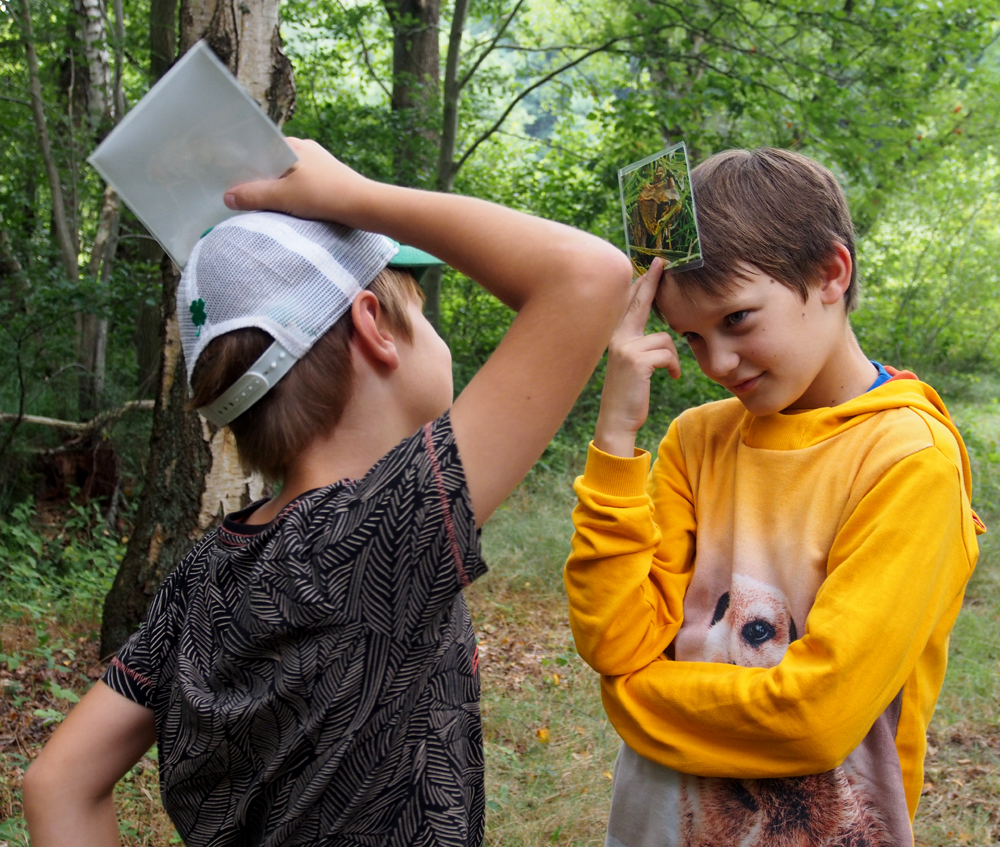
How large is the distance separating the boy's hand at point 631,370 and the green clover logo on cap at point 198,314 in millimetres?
618

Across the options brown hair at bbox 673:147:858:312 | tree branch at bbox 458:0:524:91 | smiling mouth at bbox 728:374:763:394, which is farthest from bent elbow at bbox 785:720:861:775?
tree branch at bbox 458:0:524:91

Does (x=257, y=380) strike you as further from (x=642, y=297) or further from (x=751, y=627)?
(x=751, y=627)

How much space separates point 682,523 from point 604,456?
0.79 feet

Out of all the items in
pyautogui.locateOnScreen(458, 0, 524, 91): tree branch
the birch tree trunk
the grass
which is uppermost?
pyautogui.locateOnScreen(458, 0, 524, 91): tree branch

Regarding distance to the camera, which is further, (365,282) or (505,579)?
(505,579)

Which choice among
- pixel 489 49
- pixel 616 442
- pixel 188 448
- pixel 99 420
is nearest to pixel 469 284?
pixel 489 49

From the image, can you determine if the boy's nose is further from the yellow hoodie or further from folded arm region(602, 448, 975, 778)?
folded arm region(602, 448, 975, 778)

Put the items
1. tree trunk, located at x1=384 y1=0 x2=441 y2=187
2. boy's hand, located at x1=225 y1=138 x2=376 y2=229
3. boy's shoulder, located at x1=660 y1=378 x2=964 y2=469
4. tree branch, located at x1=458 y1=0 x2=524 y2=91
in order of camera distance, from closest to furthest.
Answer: boy's hand, located at x1=225 y1=138 x2=376 y2=229 → boy's shoulder, located at x1=660 y1=378 x2=964 y2=469 → tree branch, located at x1=458 y1=0 x2=524 y2=91 → tree trunk, located at x1=384 y1=0 x2=441 y2=187

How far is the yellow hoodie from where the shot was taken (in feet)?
3.69

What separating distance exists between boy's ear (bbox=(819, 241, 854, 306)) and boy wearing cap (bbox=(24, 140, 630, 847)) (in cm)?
51

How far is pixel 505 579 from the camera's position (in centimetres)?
529

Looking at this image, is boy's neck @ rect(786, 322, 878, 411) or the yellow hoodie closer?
the yellow hoodie

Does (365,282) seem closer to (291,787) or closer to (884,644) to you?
(291,787)

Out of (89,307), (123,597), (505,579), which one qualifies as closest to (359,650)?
(123,597)
